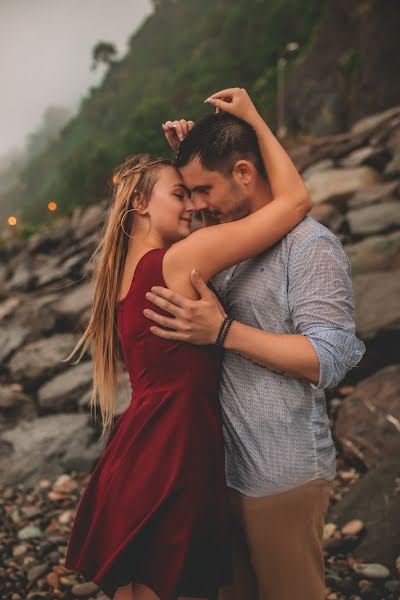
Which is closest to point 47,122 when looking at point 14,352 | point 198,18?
point 198,18

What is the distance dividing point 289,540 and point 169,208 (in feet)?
4.85

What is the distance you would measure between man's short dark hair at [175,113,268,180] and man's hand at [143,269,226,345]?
0.61 m

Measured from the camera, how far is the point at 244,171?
2219 millimetres

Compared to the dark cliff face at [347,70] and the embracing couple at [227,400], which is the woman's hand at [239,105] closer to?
the embracing couple at [227,400]

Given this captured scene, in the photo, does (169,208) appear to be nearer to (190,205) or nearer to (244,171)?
(190,205)

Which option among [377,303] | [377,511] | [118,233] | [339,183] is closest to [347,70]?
[339,183]

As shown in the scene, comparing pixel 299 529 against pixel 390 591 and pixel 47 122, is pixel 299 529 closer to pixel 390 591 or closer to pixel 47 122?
pixel 390 591

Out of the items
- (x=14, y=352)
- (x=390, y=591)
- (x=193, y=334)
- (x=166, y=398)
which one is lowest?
(x=390, y=591)

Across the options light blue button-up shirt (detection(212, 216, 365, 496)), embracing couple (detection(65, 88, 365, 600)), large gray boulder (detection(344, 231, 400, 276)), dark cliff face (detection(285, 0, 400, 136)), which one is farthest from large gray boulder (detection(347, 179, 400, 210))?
dark cliff face (detection(285, 0, 400, 136))

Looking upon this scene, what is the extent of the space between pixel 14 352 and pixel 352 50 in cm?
2151

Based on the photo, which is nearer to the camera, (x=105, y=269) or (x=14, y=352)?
(x=105, y=269)

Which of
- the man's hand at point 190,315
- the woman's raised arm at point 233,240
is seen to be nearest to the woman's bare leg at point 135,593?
the man's hand at point 190,315

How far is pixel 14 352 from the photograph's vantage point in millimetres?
8719

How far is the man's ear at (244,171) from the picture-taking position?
86.4 inches
